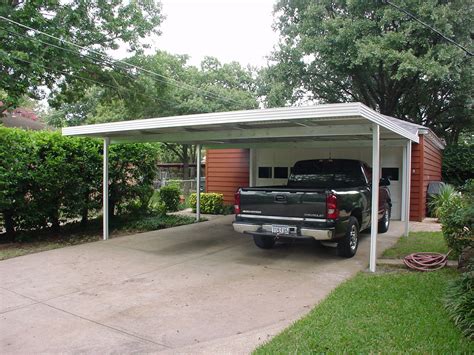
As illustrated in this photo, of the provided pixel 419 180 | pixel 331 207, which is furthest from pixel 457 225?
pixel 419 180

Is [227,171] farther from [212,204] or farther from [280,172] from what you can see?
[280,172]

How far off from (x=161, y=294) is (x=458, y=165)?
1568cm

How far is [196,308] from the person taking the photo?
4.66 metres

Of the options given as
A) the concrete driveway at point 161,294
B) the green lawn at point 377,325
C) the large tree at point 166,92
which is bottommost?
the concrete driveway at point 161,294

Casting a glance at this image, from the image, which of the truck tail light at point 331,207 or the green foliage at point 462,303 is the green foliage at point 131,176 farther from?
the green foliage at point 462,303

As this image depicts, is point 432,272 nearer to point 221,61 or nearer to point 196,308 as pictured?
point 196,308

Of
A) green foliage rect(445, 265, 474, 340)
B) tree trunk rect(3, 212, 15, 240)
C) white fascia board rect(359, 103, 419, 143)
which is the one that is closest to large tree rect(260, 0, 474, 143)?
white fascia board rect(359, 103, 419, 143)

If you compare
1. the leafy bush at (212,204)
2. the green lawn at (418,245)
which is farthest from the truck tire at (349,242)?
the leafy bush at (212,204)

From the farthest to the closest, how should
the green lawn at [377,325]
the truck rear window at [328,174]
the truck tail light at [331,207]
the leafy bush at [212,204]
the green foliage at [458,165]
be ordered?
the green foliage at [458,165] → the leafy bush at [212,204] → the truck rear window at [328,174] → the truck tail light at [331,207] → the green lawn at [377,325]

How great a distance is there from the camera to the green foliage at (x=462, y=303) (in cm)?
373

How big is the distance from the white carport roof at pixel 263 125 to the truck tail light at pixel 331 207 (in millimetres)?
1308

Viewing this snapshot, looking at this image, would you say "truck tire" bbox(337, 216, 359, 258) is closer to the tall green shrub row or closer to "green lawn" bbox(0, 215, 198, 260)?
"green lawn" bbox(0, 215, 198, 260)

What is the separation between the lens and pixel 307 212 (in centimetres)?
646

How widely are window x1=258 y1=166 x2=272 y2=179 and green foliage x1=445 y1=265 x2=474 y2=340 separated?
33.2ft
